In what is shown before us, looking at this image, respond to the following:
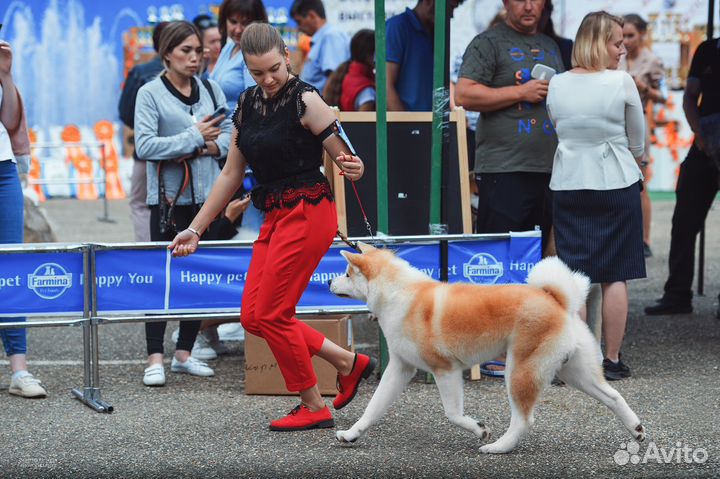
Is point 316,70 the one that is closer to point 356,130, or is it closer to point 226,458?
point 356,130

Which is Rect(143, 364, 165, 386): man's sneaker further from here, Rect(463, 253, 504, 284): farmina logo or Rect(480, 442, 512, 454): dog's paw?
Rect(480, 442, 512, 454): dog's paw

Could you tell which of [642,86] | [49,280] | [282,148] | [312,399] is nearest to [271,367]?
[312,399]

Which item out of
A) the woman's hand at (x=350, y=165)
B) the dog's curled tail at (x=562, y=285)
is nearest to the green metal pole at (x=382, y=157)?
the woman's hand at (x=350, y=165)

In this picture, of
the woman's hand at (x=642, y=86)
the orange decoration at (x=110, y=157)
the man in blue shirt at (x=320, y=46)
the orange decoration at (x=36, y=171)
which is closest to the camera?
the man in blue shirt at (x=320, y=46)

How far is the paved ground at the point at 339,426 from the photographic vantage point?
473 cm

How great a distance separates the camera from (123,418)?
5688 mm

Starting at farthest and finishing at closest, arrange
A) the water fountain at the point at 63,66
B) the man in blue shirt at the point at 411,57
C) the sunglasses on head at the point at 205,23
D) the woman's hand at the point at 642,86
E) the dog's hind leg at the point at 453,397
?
1. the water fountain at the point at 63,66
2. the sunglasses on head at the point at 205,23
3. the woman's hand at the point at 642,86
4. the man in blue shirt at the point at 411,57
5. the dog's hind leg at the point at 453,397

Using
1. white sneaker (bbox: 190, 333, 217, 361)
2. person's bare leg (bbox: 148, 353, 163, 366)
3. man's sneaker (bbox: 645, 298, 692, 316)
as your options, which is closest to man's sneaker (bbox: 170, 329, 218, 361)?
white sneaker (bbox: 190, 333, 217, 361)

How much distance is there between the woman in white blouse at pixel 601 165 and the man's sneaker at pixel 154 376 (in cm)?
246

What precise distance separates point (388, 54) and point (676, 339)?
281cm

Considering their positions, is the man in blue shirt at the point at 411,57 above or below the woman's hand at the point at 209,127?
above

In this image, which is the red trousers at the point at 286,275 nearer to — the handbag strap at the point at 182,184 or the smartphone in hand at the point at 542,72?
the handbag strap at the point at 182,184

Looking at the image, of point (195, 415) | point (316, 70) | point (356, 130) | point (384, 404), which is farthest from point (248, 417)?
point (316, 70)

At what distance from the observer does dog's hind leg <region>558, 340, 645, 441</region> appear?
479 cm
